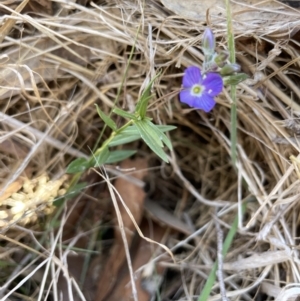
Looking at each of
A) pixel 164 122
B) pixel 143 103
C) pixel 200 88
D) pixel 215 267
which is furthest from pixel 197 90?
pixel 215 267

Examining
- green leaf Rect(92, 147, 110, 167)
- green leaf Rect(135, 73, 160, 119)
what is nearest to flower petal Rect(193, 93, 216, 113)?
green leaf Rect(135, 73, 160, 119)

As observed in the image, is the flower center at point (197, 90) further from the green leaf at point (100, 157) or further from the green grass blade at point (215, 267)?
the green grass blade at point (215, 267)

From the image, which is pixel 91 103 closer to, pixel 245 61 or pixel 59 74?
pixel 59 74

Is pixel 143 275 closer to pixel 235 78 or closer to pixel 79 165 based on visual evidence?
pixel 79 165

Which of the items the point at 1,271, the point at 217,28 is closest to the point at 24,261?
the point at 1,271

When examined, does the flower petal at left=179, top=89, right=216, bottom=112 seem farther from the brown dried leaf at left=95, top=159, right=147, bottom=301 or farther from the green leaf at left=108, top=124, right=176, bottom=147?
the brown dried leaf at left=95, top=159, right=147, bottom=301

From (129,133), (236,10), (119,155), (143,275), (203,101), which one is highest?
(236,10)

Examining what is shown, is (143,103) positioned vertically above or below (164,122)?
above
